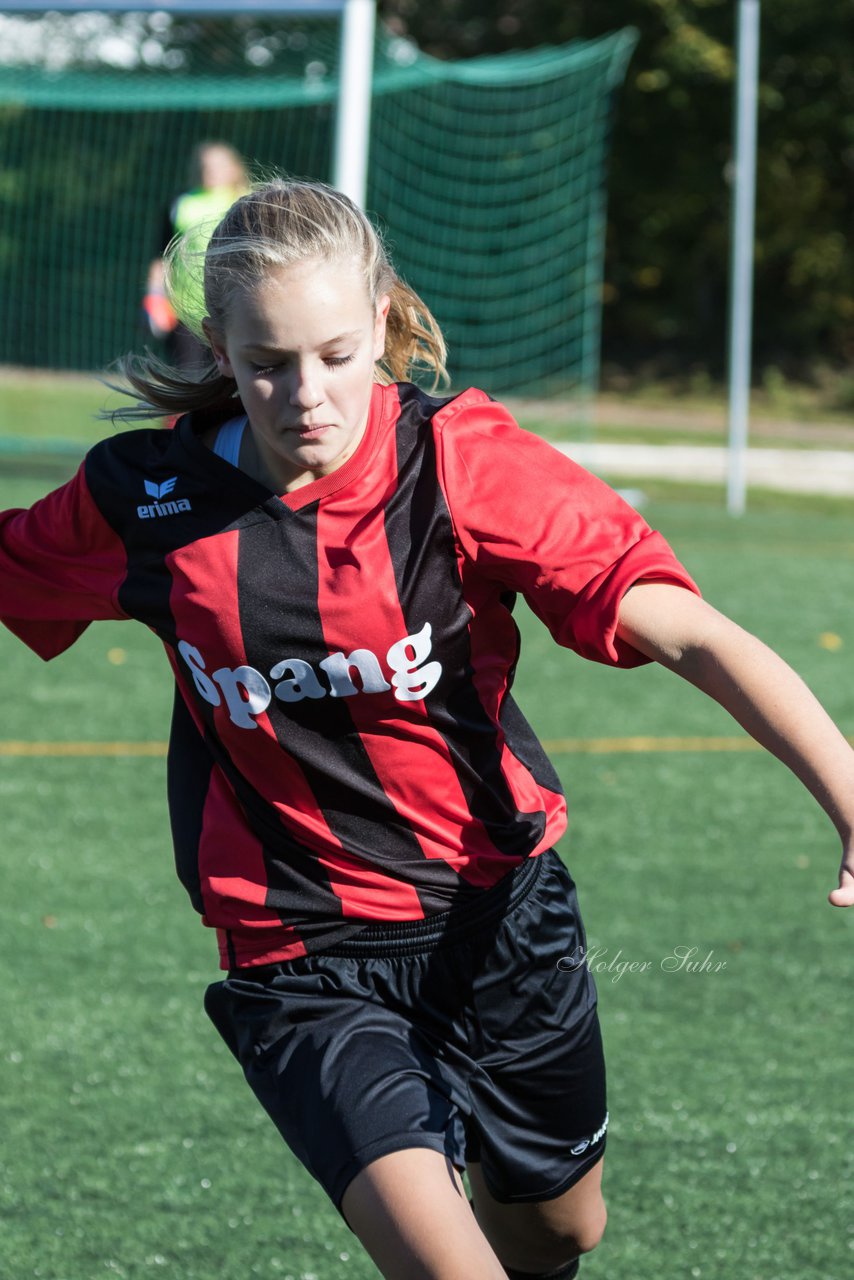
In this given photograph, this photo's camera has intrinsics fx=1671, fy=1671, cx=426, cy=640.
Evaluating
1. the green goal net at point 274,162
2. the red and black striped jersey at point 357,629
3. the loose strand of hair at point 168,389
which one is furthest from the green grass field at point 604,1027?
the green goal net at point 274,162

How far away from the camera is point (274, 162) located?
17.7 meters

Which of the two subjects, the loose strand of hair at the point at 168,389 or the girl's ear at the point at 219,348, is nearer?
the girl's ear at the point at 219,348

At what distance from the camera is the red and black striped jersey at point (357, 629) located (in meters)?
2.15

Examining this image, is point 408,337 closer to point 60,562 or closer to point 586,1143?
point 60,562

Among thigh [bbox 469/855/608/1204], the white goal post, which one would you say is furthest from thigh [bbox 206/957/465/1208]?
the white goal post

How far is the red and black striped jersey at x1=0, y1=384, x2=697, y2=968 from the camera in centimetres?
215

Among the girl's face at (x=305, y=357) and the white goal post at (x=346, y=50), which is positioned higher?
the girl's face at (x=305, y=357)

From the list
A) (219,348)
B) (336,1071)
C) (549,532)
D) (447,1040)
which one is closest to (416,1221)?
(336,1071)

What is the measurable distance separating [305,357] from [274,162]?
16337 mm

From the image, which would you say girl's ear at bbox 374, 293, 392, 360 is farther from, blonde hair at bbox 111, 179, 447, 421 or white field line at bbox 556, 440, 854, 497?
white field line at bbox 556, 440, 854, 497

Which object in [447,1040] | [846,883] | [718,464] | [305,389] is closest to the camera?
[846,883]

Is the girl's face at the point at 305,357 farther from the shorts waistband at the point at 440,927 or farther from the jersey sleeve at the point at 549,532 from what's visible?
the shorts waistband at the point at 440,927
